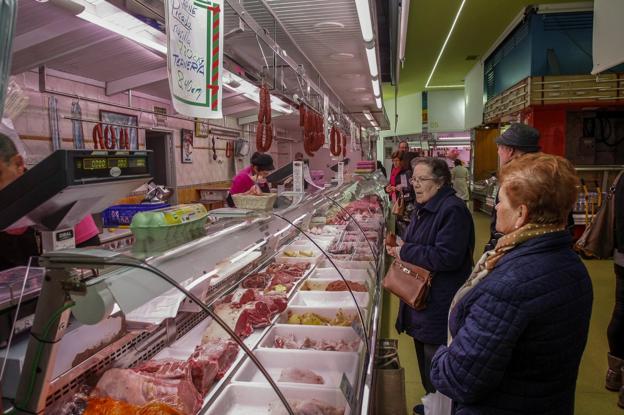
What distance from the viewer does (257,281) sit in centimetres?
351

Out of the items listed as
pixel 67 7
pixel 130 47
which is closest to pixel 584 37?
pixel 130 47

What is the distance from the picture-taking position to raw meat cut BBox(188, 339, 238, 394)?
212cm

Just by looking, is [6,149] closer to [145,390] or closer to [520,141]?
[145,390]

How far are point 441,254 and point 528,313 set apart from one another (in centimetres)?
131

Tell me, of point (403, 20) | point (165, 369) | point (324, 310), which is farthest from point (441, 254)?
point (403, 20)

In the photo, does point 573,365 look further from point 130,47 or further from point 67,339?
point 130,47

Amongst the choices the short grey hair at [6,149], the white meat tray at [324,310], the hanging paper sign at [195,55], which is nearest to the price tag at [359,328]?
the white meat tray at [324,310]

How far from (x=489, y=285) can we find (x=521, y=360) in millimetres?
323

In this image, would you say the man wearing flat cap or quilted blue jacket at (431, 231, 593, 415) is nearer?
quilted blue jacket at (431, 231, 593, 415)

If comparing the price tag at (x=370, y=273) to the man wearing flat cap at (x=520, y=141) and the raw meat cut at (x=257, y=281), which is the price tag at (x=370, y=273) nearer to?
the raw meat cut at (x=257, y=281)

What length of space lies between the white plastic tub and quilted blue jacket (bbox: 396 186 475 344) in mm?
472

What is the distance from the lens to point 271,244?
3.62 metres

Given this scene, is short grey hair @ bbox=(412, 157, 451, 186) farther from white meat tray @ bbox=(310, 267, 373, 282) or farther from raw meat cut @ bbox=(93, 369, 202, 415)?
raw meat cut @ bbox=(93, 369, 202, 415)

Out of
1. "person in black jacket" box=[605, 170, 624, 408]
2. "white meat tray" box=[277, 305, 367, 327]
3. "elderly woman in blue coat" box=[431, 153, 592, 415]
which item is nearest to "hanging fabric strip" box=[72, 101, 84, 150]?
"white meat tray" box=[277, 305, 367, 327]
